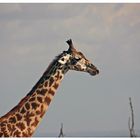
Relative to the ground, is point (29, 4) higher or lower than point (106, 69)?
A: higher

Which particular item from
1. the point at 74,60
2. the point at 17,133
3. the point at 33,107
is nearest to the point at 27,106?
the point at 33,107

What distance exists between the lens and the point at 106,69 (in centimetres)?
215

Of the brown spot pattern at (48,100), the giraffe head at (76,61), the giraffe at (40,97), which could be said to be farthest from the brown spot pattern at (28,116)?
the giraffe head at (76,61)

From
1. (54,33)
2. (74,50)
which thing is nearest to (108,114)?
(74,50)

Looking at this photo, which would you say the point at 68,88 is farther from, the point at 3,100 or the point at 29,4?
the point at 29,4

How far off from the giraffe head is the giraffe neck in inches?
1.4

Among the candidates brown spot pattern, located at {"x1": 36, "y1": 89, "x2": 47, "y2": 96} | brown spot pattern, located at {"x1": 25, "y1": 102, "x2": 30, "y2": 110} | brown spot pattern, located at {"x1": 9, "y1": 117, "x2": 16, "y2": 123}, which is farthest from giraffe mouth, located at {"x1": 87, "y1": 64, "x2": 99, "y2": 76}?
brown spot pattern, located at {"x1": 9, "y1": 117, "x2": 16, "y2": 123}

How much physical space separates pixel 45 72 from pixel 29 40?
0.66 feet

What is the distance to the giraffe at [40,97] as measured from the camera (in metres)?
2.03

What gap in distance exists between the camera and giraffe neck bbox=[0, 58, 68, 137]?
2.03 meters

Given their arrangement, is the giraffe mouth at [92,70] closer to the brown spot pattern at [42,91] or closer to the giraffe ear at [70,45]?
the giraffe ear at [70,45]

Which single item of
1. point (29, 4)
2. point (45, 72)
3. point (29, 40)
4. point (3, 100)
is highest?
point (29, 4)

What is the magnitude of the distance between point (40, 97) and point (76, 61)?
27cm

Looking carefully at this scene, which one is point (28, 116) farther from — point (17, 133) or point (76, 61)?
point (76, 61)
